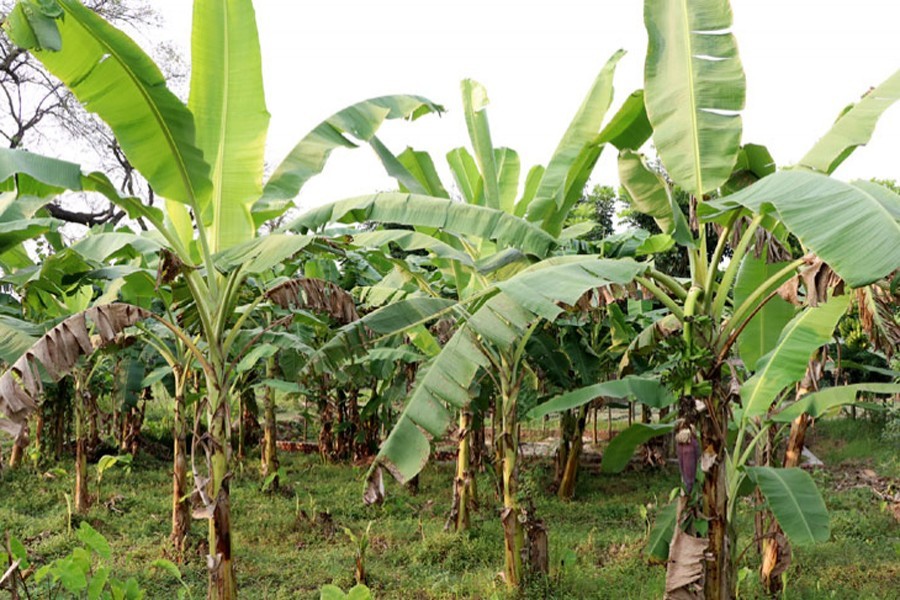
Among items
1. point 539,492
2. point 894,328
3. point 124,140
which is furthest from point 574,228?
point 539,492

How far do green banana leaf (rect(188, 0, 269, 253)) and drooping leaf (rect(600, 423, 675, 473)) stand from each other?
9.27 feet

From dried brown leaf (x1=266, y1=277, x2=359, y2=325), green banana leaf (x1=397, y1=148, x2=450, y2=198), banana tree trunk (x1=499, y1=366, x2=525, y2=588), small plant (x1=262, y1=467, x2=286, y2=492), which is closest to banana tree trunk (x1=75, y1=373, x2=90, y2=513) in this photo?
small plant (x1=262, y1=467, x2=286, y2=492)

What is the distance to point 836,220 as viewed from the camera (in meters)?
2.84

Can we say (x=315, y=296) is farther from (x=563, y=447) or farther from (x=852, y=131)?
(x=563, y=447)

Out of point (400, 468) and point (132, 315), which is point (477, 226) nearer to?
point (400, 468)

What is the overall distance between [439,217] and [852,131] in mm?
2409

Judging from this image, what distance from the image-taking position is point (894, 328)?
4551 mm

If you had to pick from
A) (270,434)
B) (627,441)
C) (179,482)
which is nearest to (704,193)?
(627,441)

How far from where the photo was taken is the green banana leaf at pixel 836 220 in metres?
2.62

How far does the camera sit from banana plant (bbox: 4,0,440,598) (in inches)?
146

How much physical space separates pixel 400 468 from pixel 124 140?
2.34m

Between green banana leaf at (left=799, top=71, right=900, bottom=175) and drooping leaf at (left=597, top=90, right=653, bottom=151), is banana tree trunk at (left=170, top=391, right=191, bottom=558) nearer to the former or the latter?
drooping leaf at (left=597, top=90, right=653, bottom=151)

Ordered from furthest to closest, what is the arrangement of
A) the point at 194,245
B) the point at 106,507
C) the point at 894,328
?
1. the point at 106,507
2. the point at 194,245
3. the point at 894,328

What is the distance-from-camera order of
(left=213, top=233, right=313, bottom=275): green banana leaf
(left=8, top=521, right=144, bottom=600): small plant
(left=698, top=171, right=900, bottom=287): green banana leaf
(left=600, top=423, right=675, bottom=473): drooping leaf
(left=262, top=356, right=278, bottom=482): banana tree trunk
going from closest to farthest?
(left=698, top=171, right=900, bottom=287): green banana leaf → (left=8, top=521, right=144, bottom=600): small plant → (left=213, top=233, right=313, bottom=275): green banana leaf → (left=600, top=423, right=675, bottom=473): drooping leaf → (left=262, top=356, right=278, bottom=482): banana tree trunk
